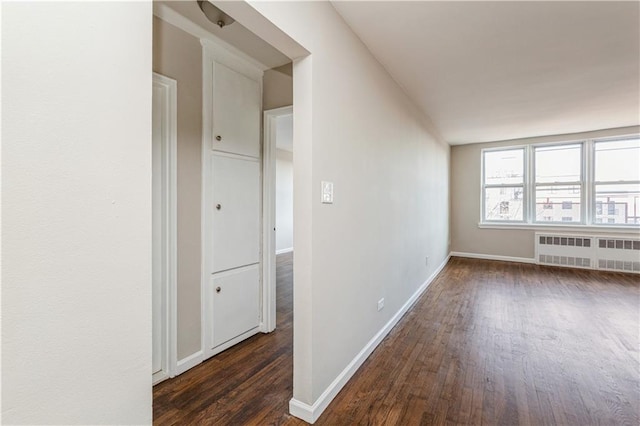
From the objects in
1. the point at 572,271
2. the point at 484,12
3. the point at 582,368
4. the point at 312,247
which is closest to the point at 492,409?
the point at 582,368

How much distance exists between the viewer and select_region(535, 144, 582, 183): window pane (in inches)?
217

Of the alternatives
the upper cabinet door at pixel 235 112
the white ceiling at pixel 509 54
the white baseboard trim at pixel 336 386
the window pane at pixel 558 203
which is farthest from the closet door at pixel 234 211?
the window pane at pixel 558 203

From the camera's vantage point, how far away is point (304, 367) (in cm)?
169

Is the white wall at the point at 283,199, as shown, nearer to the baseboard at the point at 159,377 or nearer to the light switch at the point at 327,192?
the baseboard at the point at 159,377

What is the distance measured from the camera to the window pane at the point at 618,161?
5.03 metres

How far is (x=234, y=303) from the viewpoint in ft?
8.34

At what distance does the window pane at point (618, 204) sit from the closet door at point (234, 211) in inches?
243

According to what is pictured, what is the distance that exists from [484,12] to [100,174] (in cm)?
235

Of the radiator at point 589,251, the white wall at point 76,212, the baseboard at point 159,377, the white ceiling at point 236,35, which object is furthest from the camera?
the radiator at point 589,251

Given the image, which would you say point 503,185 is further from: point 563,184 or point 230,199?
point 230,199

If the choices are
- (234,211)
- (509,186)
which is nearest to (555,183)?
(509,186)

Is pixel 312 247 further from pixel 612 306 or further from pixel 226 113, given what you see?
pixel 612 306

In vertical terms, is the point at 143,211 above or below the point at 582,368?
above

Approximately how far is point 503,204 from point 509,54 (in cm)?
454
